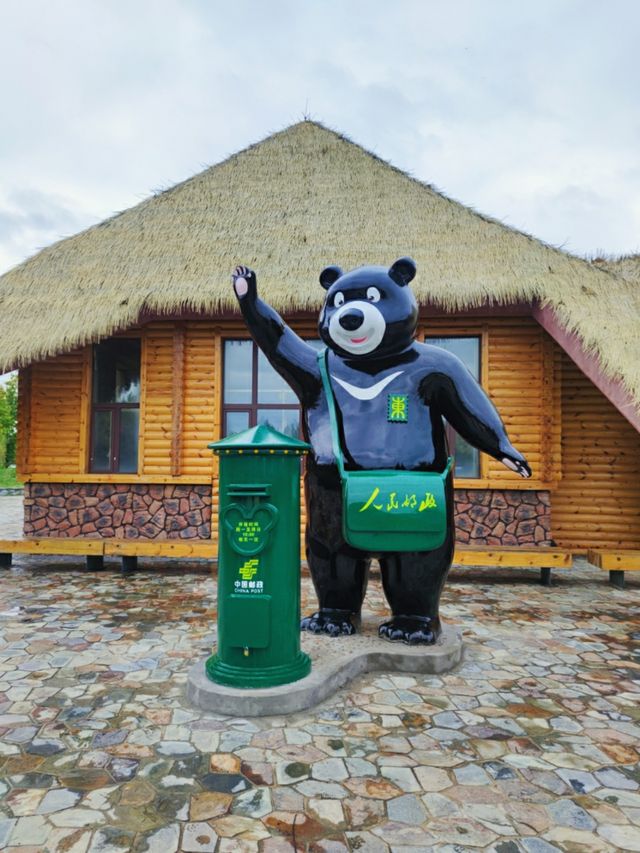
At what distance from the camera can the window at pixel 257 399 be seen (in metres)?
8.44

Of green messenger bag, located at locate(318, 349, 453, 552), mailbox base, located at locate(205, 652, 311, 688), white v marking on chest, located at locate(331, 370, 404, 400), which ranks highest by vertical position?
white v marking on chest, located at locate(331, 370, 404, 400)

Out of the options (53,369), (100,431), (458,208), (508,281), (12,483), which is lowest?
(12,483)

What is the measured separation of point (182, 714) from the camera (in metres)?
3.07

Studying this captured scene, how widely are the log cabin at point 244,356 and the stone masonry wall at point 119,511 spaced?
19mm

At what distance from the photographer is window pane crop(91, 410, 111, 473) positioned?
8555 mm

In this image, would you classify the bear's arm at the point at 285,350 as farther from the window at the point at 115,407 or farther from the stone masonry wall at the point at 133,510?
the window at the point at 115,407

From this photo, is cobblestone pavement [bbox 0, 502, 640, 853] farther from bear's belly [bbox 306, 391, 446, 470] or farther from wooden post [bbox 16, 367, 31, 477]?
wooden post [bbox 16, 367, 31, 477]

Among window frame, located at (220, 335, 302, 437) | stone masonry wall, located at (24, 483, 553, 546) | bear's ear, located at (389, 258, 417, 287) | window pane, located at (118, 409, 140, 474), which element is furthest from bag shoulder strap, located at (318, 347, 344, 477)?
window pane, located at (118, 409, 140, 474)

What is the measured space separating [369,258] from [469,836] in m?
7.17

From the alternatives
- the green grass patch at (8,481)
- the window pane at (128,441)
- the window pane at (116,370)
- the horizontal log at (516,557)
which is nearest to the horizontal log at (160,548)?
the window pane at (128,441)

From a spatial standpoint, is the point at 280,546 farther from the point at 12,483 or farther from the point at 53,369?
the point at 12,483

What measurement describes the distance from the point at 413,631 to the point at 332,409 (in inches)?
A: 59.6

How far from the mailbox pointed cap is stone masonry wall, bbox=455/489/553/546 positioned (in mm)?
5130

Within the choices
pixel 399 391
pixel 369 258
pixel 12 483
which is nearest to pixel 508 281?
pixel 369 258
